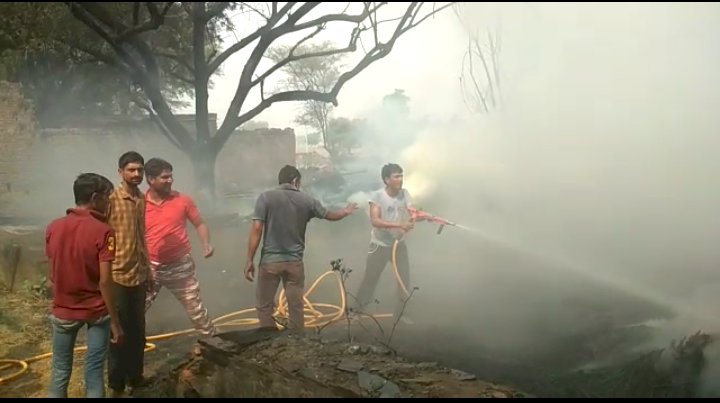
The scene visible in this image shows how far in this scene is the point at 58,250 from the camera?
12.2 feet

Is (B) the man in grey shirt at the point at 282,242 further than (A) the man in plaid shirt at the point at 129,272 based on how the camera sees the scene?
Yes

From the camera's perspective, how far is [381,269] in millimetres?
6602

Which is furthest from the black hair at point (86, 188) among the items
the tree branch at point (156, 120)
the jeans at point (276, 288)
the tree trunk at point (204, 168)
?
the tree branch at point (156, 120)

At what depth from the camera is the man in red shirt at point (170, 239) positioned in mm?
4969

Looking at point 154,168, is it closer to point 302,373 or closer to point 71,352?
point 71,352

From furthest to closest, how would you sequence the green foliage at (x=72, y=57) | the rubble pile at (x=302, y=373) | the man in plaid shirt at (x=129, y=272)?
the green foliage at (x=72, y=57) → the man in plaid shirt at (x=129, y=272) → the rubble pile at (x=302, y=373)

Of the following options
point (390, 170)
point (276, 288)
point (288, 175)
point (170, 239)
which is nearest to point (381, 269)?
point (390, 170)

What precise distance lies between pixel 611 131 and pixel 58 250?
31.1 feet

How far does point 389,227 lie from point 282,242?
151cm

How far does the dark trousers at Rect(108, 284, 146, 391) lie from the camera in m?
4.30

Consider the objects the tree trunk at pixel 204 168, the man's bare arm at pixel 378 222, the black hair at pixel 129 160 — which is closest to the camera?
the black hair at pixel 129 160

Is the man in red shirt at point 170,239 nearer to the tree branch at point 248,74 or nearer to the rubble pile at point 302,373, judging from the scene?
the rubble pile at point 302,373

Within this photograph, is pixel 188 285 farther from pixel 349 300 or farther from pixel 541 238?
pixel 541 238

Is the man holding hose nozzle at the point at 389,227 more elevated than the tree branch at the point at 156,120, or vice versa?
the tree branch at the point at 156,120
